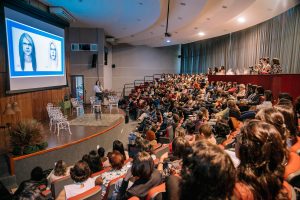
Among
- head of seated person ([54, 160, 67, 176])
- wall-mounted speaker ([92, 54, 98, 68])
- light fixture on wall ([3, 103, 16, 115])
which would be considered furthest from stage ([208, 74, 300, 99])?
wall-mounted speaker ([92, 54, 98, 68])

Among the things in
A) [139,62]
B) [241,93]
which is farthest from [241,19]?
[139,62]

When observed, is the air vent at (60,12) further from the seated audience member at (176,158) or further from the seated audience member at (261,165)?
the seated audience member at (261,165)

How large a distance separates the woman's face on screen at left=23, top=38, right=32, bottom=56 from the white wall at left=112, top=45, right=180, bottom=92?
34.6 ft

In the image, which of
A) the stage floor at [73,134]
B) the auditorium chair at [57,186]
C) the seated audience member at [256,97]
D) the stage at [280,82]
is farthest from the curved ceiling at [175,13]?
the auditorium chair at [57,186]

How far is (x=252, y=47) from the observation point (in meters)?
11.1

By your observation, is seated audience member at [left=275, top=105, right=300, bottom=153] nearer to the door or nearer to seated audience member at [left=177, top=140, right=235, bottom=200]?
seated audience member at [left=177, top=140, right=235, bottom=200]

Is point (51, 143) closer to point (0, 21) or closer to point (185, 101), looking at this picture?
point (0, 21)

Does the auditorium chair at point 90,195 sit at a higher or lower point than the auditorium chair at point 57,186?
higher

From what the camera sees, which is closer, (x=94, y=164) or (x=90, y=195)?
(x=90, y=195)

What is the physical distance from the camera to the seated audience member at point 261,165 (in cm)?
113

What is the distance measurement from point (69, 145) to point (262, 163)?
4775 millimetres

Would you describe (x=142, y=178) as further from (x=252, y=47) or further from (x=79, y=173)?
(x=252, y=47)

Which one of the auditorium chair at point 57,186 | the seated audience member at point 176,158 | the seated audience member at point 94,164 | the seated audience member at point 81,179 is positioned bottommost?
the auditorium chair at point 57,186

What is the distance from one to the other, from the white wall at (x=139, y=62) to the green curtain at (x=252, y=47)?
48.4 inches
